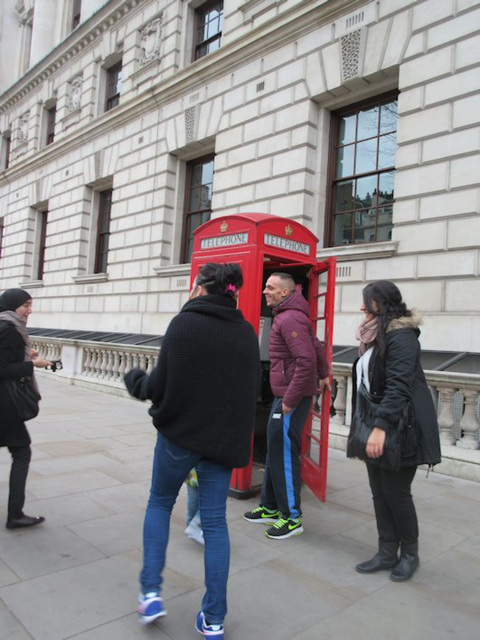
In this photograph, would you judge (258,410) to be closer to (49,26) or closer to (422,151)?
(422,151)

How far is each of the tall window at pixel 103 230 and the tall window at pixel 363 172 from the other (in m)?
9.44

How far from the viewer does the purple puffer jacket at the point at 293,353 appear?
149 inches

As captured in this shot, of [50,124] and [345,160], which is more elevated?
[50,124]

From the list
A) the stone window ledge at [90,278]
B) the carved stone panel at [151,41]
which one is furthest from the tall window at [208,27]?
the stone window ledge at [90,278]

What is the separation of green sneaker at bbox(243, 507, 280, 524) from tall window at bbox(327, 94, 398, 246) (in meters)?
6.34

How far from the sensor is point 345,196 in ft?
32.8

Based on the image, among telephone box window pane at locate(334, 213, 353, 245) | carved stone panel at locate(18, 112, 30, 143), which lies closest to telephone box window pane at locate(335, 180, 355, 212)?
telephone box window pane at locate(334, 213, 353, 245)

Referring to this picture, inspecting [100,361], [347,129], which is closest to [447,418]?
[347,129]

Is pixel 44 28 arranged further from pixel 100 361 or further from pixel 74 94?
pixel 100 361

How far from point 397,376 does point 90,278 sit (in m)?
14.5

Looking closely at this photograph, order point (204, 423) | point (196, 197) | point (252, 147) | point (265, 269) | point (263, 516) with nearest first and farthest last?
point (204, 423)
point (263, 516)
point (265, 269)
point (252, 147)
point (196, 197)

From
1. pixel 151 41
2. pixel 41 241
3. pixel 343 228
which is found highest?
pixel 151 41

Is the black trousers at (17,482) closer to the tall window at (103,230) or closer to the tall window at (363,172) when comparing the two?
the tall window at (363,172)

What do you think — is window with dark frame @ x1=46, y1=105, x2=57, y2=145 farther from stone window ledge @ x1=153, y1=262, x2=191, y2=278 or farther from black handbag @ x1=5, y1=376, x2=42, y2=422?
black handbag @ x1=5, y1=376, x2=42, y2=422
